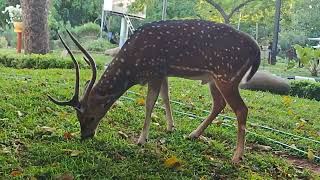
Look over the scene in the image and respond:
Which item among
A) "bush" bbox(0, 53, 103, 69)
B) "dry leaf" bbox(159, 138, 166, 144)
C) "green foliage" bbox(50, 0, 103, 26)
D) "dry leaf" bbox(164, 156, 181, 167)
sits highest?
"green foliage" bbox(50, 0, 103, 26)

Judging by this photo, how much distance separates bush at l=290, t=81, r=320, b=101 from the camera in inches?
427

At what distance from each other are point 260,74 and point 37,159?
312 inches

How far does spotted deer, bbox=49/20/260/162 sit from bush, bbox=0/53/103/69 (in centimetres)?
615

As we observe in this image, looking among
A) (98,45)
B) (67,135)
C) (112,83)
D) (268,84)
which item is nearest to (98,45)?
(98,45)

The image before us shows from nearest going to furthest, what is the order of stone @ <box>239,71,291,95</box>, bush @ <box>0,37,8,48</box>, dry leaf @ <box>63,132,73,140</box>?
dry leaf @ <box>63,132,73,140</box> → stone @ <box>239,71,291,95</box> → bush @ <box>0,37,8,48</box>

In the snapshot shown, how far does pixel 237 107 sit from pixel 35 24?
7.84 m

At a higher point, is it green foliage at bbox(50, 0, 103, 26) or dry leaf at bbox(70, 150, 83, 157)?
green foliage at bbox(50, 0, 103, 26)

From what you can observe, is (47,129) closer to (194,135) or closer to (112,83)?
(112,83)

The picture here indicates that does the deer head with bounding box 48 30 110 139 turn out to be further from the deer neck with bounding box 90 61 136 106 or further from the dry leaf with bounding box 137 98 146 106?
the dry leaf with bounding box 137 98 146 106

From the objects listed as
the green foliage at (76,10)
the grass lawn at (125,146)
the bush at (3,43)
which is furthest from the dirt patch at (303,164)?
the green foliage at (76,10)

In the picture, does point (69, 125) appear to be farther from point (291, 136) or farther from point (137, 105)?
point (291, 136)

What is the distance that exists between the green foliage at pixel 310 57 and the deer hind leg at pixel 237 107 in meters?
10.7

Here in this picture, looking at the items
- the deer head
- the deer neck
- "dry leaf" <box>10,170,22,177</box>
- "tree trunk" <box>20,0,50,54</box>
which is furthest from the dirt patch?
"tree trunk" <box>20,0,50,54</box>

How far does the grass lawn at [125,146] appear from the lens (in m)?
3.59
